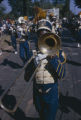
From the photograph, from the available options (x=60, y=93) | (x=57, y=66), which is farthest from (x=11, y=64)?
(x=57, y=66)

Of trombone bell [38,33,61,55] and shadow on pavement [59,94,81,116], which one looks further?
shadow on pavement [59,94,81,116]

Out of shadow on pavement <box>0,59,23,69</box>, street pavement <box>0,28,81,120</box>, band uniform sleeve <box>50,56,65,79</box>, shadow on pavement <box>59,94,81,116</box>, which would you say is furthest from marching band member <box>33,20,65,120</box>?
shadow on pavement <box>0,59,23,69</box>

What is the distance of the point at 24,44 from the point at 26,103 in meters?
2.39

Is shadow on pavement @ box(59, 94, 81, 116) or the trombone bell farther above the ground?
the trombone bell

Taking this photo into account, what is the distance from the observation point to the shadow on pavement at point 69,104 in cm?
478

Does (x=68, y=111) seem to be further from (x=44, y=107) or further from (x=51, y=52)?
(x=51, y=52)

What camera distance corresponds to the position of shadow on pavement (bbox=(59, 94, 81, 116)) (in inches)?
188

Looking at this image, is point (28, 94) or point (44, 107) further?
point (28, 94)

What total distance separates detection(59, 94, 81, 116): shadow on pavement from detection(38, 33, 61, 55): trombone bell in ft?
6.62

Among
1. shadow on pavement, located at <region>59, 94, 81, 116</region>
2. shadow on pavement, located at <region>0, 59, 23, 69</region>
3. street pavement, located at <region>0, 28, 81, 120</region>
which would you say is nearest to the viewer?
street pavement, located at <region>0, 28, 81, 120</region>

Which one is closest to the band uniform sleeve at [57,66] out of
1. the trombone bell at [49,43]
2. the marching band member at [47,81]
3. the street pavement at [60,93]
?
the marching band member at [47,81]

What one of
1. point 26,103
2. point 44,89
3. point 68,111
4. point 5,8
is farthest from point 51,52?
point 5,8

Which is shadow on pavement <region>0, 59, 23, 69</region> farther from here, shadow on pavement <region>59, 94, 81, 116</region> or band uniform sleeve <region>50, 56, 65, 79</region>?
band uniform sleeve <region>50, 56, 65, 79</region>

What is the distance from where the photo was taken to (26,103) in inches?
206
